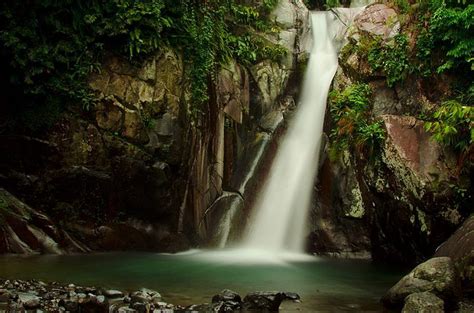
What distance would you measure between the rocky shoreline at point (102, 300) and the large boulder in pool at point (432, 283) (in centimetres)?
140

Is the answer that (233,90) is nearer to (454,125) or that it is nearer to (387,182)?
(387,182)

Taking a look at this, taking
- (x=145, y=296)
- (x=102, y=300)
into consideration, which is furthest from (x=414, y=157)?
(x=102, y=300)

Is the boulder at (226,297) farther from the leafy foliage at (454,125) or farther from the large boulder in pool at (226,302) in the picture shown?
the leafy foliage at (454,125)

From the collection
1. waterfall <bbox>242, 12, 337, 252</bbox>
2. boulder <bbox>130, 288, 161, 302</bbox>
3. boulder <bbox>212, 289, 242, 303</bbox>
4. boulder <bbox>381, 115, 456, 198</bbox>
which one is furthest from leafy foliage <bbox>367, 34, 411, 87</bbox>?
boulder <bbox>130, 288, 161, 302</bbox>

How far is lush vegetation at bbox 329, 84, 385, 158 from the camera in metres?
10.4

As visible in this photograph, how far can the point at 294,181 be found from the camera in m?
12.9

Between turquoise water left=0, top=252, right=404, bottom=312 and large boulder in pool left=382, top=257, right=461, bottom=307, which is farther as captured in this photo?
turquoise water left=0, top=252, right=404, bottom=312

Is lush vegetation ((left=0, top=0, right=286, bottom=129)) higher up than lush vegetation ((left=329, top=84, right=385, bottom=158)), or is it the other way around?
lush vegetation ((left=0, top=0, right=286, bottom=129))

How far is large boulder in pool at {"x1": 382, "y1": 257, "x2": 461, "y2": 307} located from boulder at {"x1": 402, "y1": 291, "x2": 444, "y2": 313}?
0.33 meters

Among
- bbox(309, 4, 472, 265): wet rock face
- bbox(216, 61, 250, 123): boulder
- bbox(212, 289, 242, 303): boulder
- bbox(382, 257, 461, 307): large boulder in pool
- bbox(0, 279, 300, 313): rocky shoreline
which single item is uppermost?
bbox(216, 61, 250, 123): boulder

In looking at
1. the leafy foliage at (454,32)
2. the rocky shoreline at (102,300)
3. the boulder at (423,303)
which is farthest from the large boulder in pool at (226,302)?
the leafy foliage at (454,32)

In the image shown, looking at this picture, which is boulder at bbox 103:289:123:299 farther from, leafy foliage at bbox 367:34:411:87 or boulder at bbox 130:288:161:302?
leafy foliage at bbox 367:34:411:87

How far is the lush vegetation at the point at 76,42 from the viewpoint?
10711 millimetres

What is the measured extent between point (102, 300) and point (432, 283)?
14.4 feet
